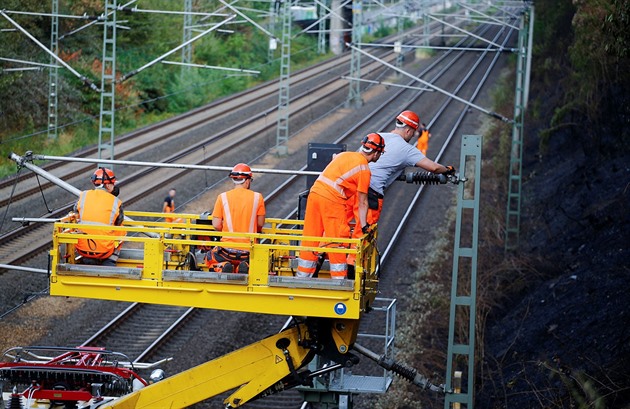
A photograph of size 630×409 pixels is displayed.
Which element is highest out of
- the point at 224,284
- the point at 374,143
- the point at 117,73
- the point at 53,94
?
the point at 374,143

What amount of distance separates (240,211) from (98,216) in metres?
1.71

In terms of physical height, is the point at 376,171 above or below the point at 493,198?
above

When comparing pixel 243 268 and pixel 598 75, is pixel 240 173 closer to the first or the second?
pixel 243 268

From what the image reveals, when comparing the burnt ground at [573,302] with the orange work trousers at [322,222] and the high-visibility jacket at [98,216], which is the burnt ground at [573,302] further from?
the high-visibility jacket at [98,216]

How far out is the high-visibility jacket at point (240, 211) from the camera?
1162cm

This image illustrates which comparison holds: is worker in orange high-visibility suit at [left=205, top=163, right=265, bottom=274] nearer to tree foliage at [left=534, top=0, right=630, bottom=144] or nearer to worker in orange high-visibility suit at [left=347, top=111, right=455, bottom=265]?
worker in orange high-visibility suit at [left=347, top=111, right=455, bottom=265]

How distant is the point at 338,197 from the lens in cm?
1102

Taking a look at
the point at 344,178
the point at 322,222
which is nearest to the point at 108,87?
the point at 322,222

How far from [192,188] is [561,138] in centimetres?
1137

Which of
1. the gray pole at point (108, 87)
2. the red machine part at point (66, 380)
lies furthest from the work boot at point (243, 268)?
the gray pole at point (108, 87)

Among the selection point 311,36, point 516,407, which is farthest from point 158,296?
point 311,36

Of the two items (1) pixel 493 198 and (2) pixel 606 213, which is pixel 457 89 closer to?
(1) pixel 493 198

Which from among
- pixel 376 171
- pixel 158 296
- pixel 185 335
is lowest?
pixel 185 335

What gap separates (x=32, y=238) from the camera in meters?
24.6
